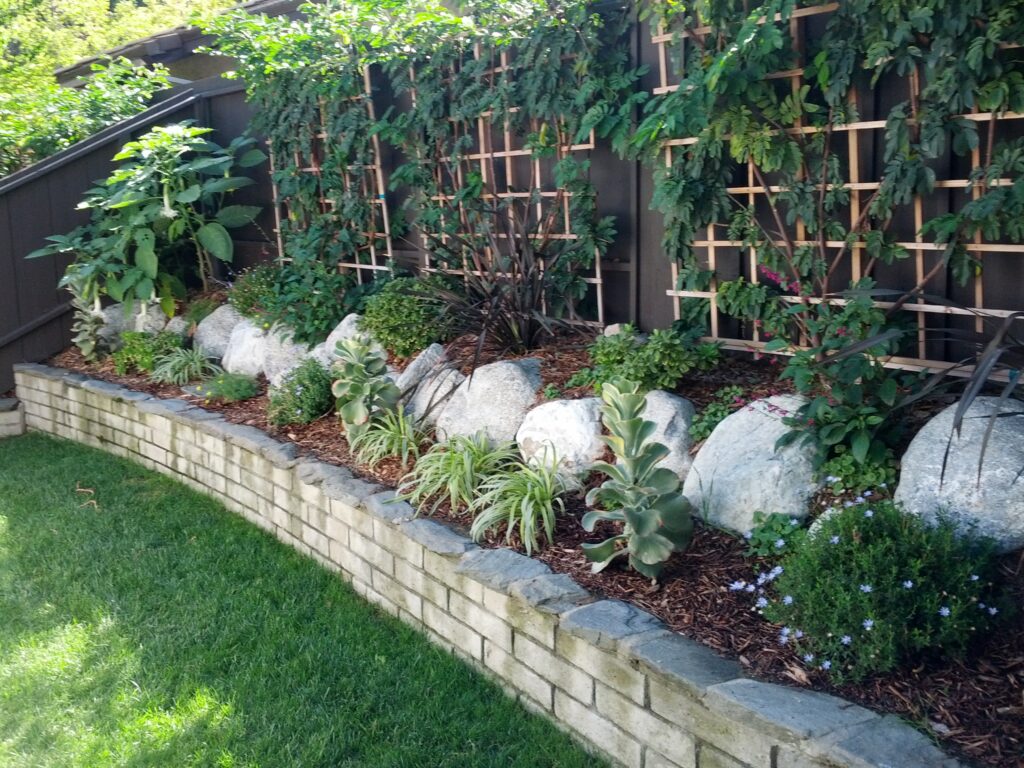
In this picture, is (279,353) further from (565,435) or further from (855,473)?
(855,473)

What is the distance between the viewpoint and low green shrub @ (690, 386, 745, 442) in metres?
3.99

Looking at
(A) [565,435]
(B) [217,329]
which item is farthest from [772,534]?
(B) [217,329]

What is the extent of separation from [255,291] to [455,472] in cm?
335

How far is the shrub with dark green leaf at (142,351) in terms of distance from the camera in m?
6.83

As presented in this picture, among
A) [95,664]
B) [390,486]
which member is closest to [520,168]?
[390,486]

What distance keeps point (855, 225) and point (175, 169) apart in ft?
16.6

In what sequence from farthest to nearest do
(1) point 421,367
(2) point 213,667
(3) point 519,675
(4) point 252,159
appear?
(4) point 252,159
(1) point 421,367
(2) point 213,667
(3) point 519,675

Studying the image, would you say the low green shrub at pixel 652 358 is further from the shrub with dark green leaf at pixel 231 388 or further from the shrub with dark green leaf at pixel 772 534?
the shrub with dark green leaf at pixel 231 388

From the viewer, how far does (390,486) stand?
444 cm

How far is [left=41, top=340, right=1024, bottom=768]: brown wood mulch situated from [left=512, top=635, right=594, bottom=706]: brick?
0.91ft

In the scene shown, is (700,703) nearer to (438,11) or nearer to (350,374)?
(350,374)

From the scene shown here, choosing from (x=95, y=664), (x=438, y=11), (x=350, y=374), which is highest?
(x=438, y=11)

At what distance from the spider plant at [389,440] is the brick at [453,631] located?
0.89 m

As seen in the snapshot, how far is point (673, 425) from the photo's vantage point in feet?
13.3
